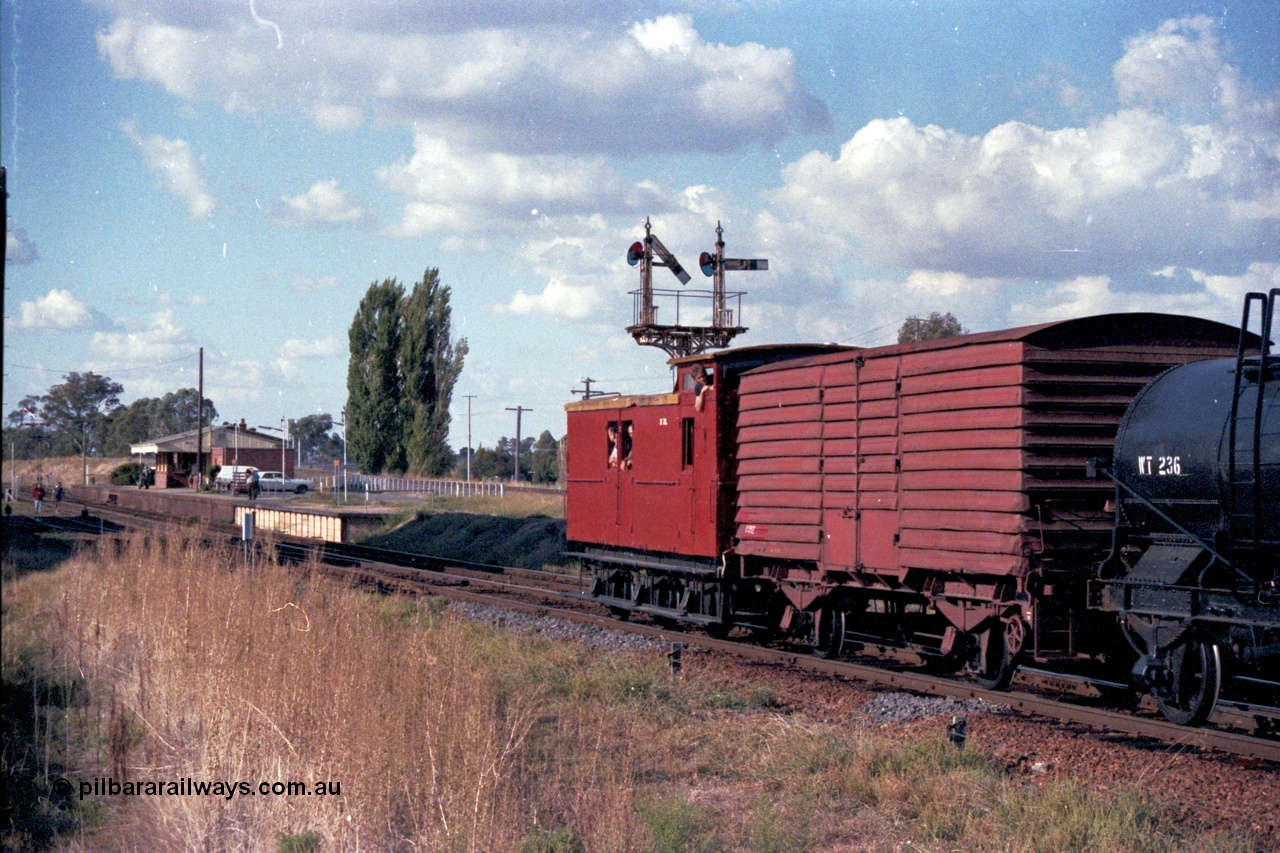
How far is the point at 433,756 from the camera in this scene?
6.48m

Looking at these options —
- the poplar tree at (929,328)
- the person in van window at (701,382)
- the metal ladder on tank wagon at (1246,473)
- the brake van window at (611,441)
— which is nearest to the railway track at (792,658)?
the metal ladder on tank wagon at (1246,473)

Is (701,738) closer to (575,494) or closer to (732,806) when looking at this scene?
(732,806)

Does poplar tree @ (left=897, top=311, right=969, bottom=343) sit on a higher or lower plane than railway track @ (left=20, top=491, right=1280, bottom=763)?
higher

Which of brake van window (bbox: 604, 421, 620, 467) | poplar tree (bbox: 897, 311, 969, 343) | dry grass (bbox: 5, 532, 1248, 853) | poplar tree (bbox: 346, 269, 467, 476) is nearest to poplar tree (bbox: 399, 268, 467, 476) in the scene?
poplar tree (bbox: 346, 269, 467, 476)

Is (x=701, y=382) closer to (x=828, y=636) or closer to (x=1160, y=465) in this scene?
(x=828, y=636)

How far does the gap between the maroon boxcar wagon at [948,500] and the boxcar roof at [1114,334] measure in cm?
2

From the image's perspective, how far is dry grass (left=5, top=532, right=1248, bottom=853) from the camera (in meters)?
6.42

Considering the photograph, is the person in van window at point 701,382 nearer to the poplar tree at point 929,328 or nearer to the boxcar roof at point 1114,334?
the boxcar roof at point 1114,334

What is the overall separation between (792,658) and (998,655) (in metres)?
2.62

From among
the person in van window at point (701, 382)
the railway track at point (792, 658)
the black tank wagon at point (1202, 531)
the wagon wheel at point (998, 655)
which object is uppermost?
the person in van window at point (701, 382)

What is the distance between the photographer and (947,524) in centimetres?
1107

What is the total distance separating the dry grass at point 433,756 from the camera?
642cm

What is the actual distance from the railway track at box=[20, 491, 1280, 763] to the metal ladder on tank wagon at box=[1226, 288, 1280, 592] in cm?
139

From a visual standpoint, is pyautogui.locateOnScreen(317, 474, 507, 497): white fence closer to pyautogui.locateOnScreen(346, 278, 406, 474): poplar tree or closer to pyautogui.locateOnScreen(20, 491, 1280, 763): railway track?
pyautogui.locateOnScreen(346, 278, 406, 474): poplar tree
